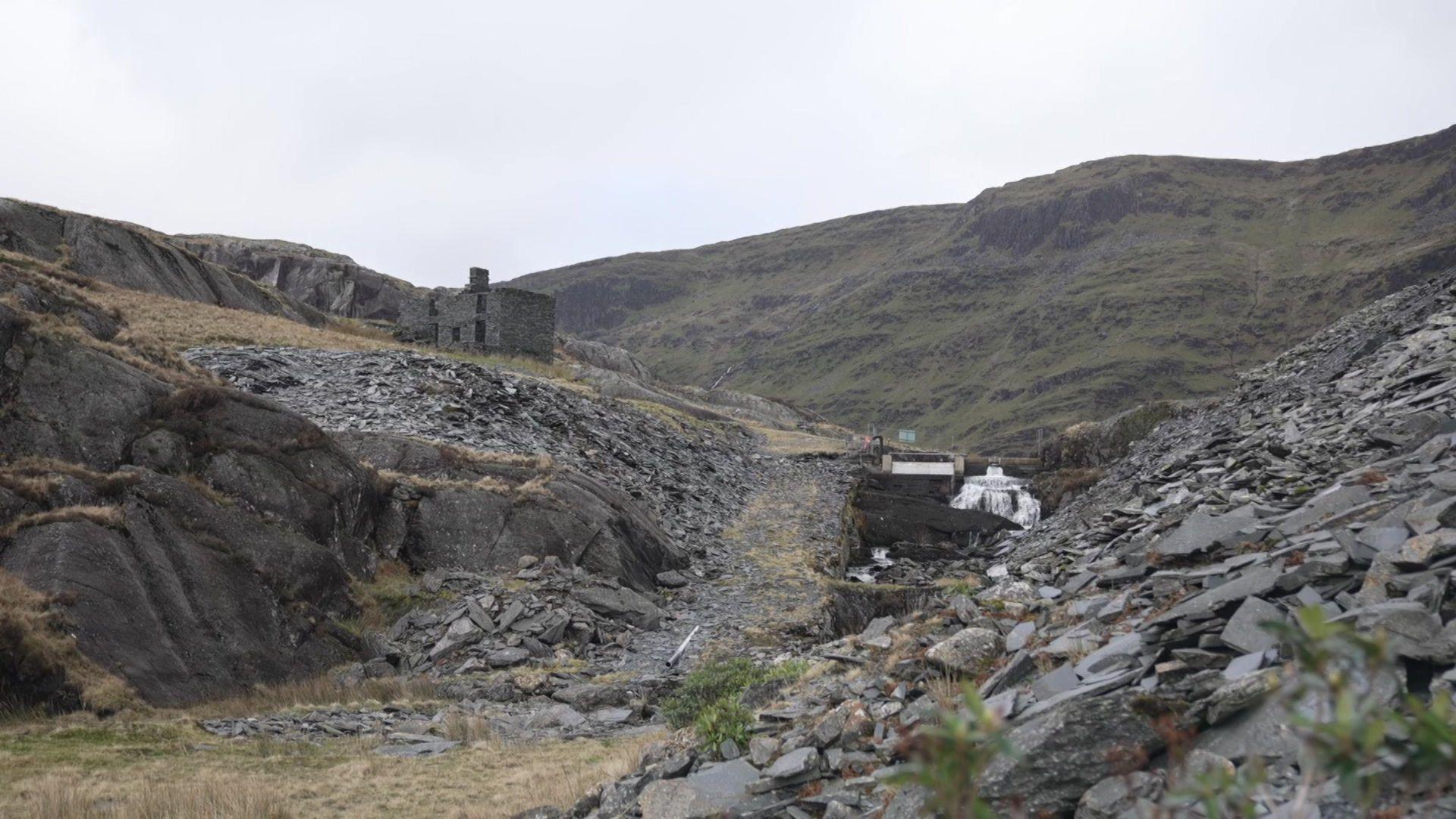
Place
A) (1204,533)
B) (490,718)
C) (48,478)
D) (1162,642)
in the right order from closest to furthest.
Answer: (1162,642) → (1204,533) → (490,718) → (48,478)

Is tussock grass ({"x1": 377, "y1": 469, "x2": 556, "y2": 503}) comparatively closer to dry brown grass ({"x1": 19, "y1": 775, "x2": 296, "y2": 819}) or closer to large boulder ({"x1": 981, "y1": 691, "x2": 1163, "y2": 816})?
dry brown grass ({"x1": 19, "y1": 775, "x2": 296, "y2": 819})

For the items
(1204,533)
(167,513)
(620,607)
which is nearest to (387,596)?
(167,513)

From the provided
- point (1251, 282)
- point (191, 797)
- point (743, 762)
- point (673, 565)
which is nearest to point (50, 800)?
point (191, 797)

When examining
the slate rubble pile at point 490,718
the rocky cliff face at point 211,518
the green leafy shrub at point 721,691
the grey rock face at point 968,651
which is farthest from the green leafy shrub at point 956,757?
the rocky cliff face at point 211,518

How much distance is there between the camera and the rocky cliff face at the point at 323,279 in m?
99.8

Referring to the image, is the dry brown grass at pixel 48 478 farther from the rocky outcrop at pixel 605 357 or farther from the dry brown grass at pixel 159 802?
the rocky outcrop at pixel 605 357

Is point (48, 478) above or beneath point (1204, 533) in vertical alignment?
beneath

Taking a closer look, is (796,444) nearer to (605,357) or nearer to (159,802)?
(605,357)

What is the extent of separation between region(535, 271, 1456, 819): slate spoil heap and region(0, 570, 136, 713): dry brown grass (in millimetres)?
8504

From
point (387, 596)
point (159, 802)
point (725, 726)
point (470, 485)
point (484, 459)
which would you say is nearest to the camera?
point (725, 726)

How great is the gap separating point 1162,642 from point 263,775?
34.0ft

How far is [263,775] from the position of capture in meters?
11.0

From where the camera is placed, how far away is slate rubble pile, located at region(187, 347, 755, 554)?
93.8 ft

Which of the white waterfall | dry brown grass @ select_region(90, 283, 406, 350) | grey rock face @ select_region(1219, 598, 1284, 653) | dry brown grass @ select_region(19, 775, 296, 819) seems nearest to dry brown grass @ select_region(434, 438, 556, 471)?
dry brown grass @ select_region(90, 283, 406, 350)
